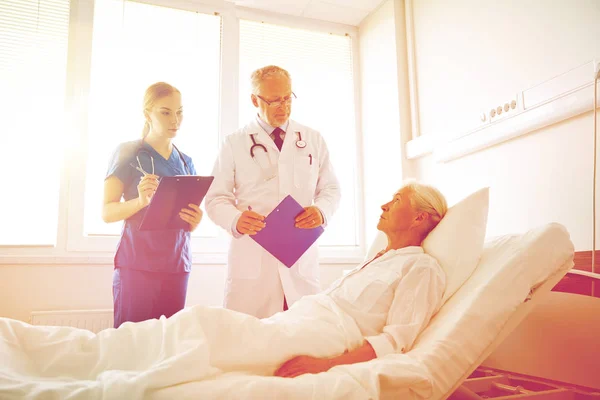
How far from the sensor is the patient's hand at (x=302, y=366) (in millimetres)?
1090

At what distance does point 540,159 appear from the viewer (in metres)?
2.08

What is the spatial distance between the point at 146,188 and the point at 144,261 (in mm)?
Result: 288

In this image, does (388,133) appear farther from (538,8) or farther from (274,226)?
(274,226)

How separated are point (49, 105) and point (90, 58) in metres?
0.41

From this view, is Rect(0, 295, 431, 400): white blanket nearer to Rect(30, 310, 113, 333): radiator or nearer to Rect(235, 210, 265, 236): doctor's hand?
Rect(235, 210, 265, 236): doctor's hand

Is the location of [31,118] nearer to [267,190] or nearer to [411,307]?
[267,190]

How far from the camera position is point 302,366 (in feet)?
3.60

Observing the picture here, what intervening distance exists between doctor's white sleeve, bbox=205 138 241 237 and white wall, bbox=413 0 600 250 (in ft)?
4.30

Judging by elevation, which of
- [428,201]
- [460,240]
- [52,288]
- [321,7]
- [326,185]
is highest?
[321,7]

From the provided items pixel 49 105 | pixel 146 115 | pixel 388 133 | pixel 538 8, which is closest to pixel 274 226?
pixel 146 115

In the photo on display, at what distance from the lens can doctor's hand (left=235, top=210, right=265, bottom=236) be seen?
1799 mm

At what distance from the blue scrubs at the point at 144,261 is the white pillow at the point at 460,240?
3.24ft

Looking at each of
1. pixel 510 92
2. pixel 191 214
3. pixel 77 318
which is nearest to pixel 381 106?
pixel 510 92

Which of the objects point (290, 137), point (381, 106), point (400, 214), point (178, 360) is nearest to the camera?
A: point (178, 360)
